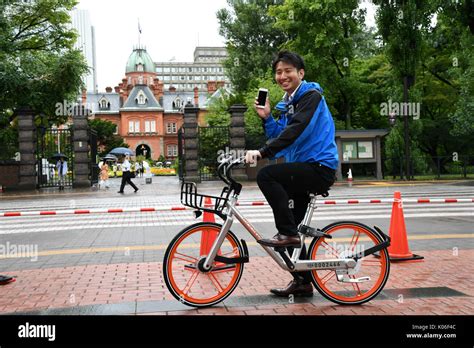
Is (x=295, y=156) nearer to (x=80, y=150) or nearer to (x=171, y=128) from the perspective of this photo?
(x=80, y=150)

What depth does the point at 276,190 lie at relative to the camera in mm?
4336

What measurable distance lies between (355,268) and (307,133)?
127cm

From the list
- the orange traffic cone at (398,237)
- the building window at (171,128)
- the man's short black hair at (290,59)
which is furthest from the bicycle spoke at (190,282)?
the building window at (171,128)

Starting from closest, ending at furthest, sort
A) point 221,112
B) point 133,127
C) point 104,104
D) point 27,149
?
point 27,149 → point 221,112 → point 133,127 → point 104,104

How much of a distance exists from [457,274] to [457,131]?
26122 millimetres

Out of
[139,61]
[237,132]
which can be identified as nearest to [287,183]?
[237,132]

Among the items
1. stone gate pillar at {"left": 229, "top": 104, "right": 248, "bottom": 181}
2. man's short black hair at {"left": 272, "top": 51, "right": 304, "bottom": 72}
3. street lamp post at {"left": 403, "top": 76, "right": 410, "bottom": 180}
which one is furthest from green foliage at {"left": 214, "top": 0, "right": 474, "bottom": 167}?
man's short black hair at {"left": 272, "top": 51, "right": 304, "bottom": 72}

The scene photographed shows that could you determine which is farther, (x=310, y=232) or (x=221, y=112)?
(x=221, y=112)

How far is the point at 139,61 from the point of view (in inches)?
4405

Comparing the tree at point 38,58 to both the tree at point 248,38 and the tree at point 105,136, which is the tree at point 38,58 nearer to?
the tree at point 248,38

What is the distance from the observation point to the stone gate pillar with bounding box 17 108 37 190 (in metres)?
26.0

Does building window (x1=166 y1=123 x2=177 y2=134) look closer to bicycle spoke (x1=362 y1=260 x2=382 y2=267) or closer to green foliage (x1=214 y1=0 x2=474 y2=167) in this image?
green foliage (x1=214 y1=0 x2=474 y2=167)
